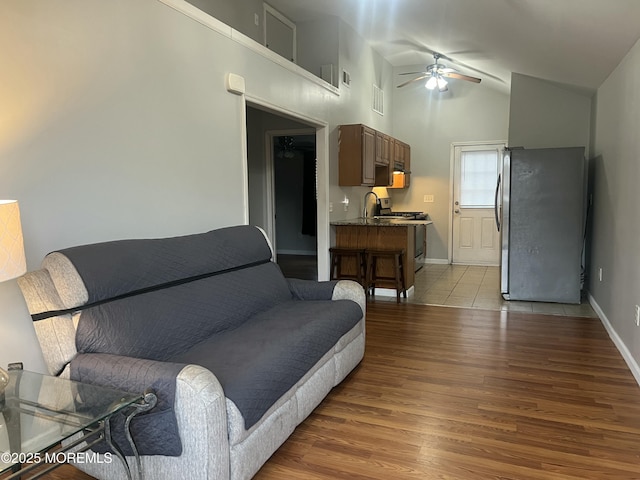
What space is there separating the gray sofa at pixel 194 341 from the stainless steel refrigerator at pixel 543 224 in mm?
2892

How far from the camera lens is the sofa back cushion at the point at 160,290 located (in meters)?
1.99

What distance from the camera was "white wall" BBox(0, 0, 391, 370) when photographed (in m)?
2.07

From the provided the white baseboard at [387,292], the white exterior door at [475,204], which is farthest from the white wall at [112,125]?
the white exterior door at [475,204]

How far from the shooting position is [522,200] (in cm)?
503

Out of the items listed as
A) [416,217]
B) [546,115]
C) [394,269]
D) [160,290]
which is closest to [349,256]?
[394,269]

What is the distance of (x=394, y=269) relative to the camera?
17.5 ft

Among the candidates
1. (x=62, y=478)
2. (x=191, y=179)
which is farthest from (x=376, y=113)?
(x=62, y=478)

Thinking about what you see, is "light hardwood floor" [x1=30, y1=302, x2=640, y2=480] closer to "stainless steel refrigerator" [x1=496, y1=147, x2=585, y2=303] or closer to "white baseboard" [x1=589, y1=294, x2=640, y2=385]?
"white baseboard" [x1=589, y1=294, x2=640, y2=385]

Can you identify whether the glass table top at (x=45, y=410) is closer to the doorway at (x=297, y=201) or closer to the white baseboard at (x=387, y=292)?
the white baseboard at (x=387, y=292)

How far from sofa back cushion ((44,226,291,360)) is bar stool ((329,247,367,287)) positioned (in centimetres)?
229

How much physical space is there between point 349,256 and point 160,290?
3.33 m

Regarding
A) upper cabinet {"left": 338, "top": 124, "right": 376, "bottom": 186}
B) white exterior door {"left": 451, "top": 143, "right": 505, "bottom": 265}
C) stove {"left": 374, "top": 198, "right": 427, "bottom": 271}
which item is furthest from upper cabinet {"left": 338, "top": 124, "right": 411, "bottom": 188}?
white exterior door {"left": 451, "top": 143, "right": 505, "bottom": 265}

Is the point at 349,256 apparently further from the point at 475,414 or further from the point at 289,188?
the point at 289,188

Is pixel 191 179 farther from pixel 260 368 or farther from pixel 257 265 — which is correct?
pixel 260 368
